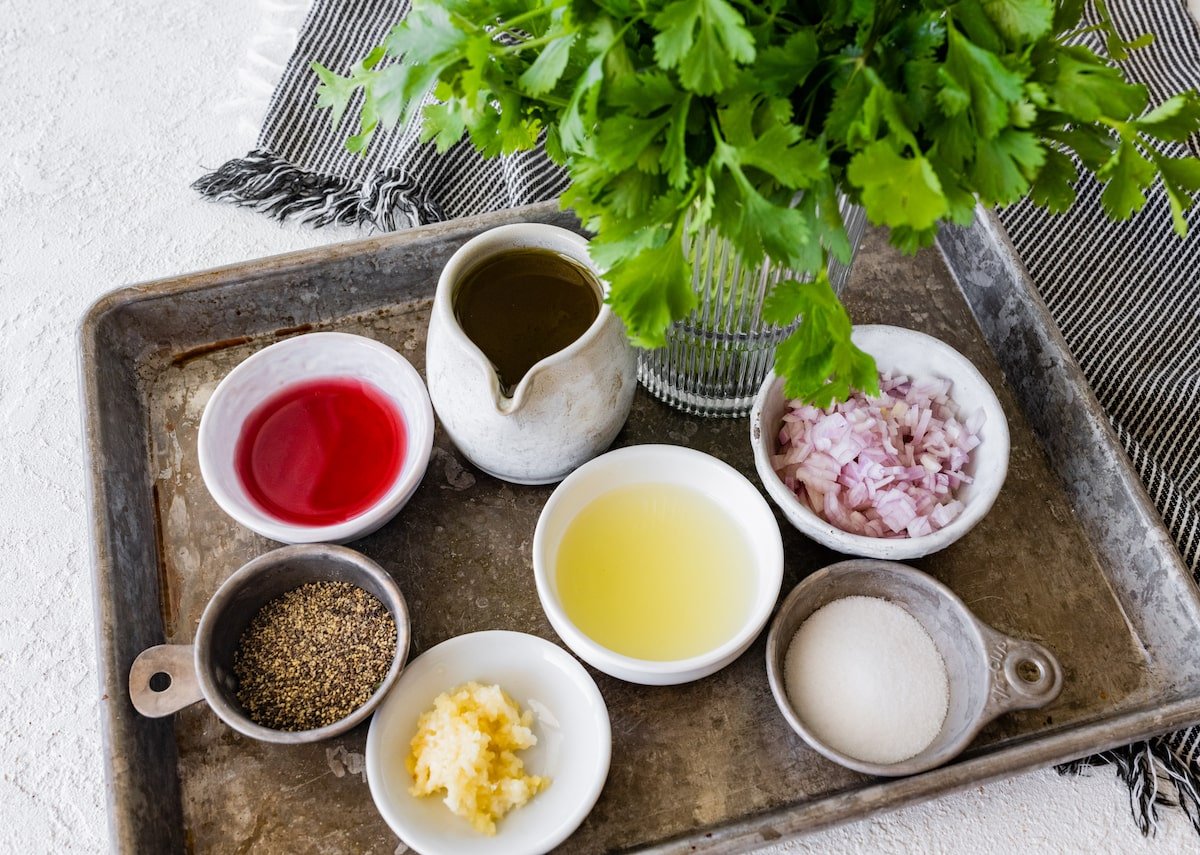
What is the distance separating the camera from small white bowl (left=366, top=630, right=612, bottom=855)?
1.02 metres

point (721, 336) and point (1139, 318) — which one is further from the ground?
point (721, 336)

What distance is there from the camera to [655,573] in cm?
116

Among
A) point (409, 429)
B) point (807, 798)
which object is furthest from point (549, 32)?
point (807, 798)

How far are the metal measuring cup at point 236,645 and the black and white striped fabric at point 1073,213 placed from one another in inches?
24.3

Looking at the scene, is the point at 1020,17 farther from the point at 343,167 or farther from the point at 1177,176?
the point at 343,167

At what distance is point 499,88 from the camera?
3.11 feet

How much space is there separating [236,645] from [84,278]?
A: 2.69 ft

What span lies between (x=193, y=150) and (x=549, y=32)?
41.6 inches

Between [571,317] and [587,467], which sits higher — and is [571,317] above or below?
above

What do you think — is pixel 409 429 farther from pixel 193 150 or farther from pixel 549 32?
pixel 193 150

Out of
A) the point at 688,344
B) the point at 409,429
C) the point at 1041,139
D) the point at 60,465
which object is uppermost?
the point at 1041,139

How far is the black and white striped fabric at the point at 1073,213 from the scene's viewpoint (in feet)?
4.69

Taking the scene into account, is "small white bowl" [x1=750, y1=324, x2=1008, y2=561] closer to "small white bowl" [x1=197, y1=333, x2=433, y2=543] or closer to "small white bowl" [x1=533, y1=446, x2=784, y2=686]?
"small white bowl" [x1=533, y1=446, x2=784, y2=686]

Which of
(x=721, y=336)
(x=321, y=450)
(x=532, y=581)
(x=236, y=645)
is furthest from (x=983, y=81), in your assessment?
(x=236, y=645)
